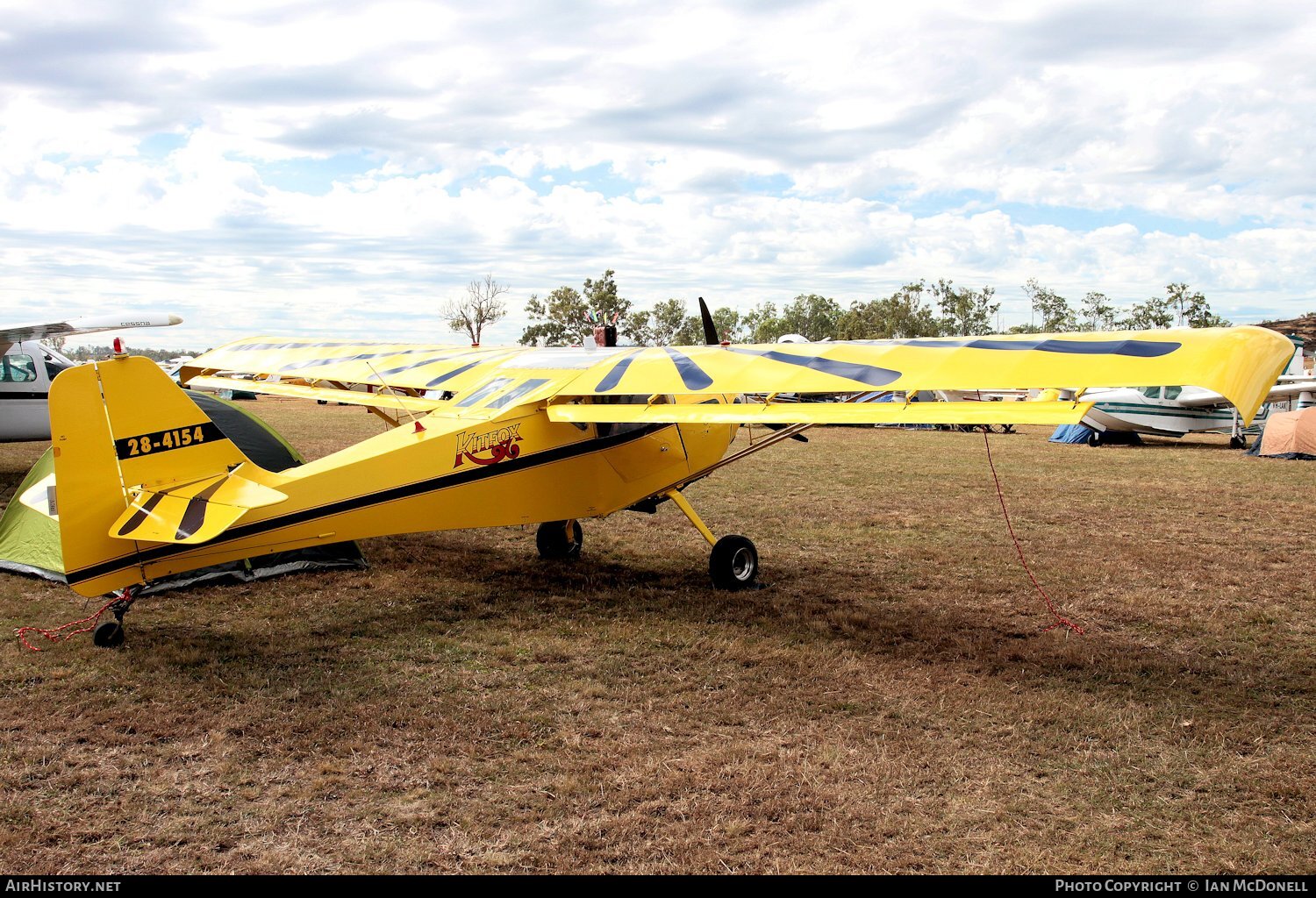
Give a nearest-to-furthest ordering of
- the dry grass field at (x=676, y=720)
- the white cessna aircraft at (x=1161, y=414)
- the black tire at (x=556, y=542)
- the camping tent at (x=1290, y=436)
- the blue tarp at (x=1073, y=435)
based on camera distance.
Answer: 1. the dry grass field at (x=676, y=720)
2. the black tire at (x=556, y=542)
3. the camping tent at (x=1290, y=436)
4. the white cessna aircraft at (x=1161, y=414)
5. the blue tarp at (x=1073, y=435)

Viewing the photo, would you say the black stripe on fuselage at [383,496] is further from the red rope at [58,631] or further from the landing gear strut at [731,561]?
the landing gear strut at [731,561]

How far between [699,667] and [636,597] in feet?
5.83

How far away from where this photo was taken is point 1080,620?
6.80 m

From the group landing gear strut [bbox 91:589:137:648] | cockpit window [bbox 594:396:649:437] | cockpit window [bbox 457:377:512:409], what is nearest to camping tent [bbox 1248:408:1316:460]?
cockpit window [bbox 594:396:649:437]

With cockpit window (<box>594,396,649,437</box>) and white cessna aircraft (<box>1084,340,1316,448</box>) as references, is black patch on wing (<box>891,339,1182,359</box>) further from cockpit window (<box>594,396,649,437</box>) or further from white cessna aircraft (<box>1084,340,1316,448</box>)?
white cessna aircraft (<box>1084,340,1316,448</box>)

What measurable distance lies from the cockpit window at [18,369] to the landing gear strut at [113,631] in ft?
29.2

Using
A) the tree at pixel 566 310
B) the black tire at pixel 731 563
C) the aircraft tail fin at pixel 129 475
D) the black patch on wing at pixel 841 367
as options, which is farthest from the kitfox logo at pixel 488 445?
the tree at pixel 566 310

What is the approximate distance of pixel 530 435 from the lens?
7.04 metres

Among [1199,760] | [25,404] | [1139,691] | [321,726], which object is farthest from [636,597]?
[25,404]

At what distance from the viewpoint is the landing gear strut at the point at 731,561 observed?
7500 mm

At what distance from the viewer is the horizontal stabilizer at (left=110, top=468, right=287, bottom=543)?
499cm

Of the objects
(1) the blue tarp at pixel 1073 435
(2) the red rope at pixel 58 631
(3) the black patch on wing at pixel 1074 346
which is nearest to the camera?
(3) the black patch on wing at pixel 1074 346
